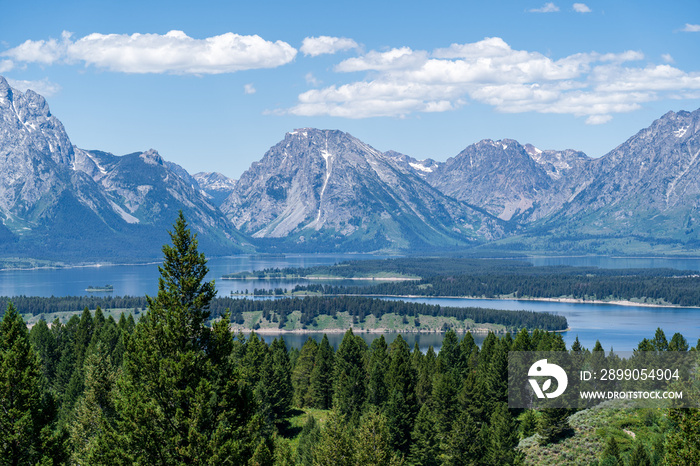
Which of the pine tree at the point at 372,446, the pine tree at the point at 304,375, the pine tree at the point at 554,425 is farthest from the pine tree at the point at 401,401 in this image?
the pine tree at the point at 372,446

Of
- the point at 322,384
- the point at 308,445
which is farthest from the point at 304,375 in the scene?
the point at 308,445

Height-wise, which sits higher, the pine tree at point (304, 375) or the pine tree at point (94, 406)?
the pine tree at point (94, 406)

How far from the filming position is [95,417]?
61.2 metres

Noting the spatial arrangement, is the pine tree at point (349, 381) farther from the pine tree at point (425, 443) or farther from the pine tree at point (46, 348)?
the pine tree at point (46, 348)

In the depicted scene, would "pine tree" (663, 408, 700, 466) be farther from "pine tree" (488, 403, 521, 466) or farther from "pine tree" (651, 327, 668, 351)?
"pine tree" (651, 327, 668, 351)

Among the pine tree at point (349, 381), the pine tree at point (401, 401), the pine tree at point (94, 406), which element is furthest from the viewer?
the pine tree at point (349, 381)

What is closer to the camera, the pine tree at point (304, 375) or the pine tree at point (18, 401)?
the pine tree at point (18, 401)

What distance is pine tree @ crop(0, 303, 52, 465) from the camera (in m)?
40.1

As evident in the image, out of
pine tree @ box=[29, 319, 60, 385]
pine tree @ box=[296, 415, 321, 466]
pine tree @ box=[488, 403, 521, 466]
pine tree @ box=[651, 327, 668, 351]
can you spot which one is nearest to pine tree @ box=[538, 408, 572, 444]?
pine tree @ box=[488, 403, 521, 466]

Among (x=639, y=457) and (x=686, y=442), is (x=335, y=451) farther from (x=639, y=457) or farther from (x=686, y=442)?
(x=639, y=457)

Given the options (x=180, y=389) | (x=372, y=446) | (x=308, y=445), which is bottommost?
(x=308, y=445)

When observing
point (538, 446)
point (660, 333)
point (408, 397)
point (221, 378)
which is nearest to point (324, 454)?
point (221, 378)

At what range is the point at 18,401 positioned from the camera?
1601 inches

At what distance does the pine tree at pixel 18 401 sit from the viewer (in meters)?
40.1
